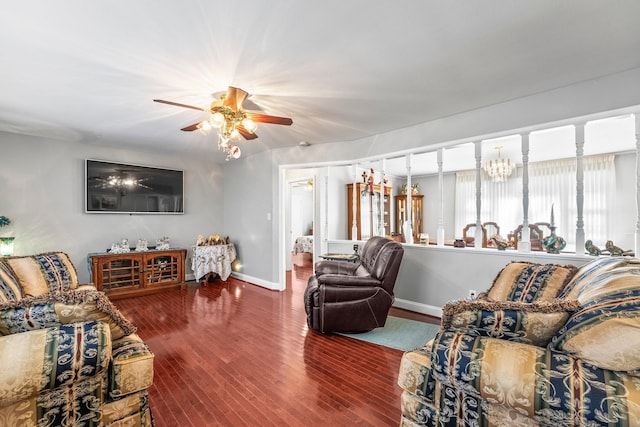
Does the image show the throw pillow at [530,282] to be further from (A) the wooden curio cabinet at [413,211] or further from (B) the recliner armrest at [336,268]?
(A) the wooden curio cabinet at [413,211]

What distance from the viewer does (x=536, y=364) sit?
109 centimetres

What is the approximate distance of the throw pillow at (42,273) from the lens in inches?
93.9

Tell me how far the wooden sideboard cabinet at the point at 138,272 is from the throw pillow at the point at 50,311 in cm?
358

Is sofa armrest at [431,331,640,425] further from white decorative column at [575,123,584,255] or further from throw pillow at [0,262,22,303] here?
throw pillow at [0,262,22,303]

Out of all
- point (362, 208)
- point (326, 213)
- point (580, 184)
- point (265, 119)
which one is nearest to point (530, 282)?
point (580, 184)

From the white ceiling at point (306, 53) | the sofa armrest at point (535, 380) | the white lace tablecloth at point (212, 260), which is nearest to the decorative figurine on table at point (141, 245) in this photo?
the white lace tablecloth at point (212, 260)

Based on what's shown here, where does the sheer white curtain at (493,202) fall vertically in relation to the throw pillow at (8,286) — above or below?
above

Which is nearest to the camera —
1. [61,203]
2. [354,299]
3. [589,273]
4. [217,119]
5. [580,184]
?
[589,273]

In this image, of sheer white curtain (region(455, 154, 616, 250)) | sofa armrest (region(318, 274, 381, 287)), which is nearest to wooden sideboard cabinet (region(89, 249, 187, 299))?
sofa armrest (region(318, 274, 381, 287))

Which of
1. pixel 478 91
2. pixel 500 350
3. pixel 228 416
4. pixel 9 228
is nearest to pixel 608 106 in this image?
pixel 478 91

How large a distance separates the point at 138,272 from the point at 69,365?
383cm

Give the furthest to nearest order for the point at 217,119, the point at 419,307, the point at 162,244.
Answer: the point at 162,244 → the point at 419,307 → the point at 217,119

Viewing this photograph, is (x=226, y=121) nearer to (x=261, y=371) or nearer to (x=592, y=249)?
(x=261, y=371)

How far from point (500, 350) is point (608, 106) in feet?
8.58
